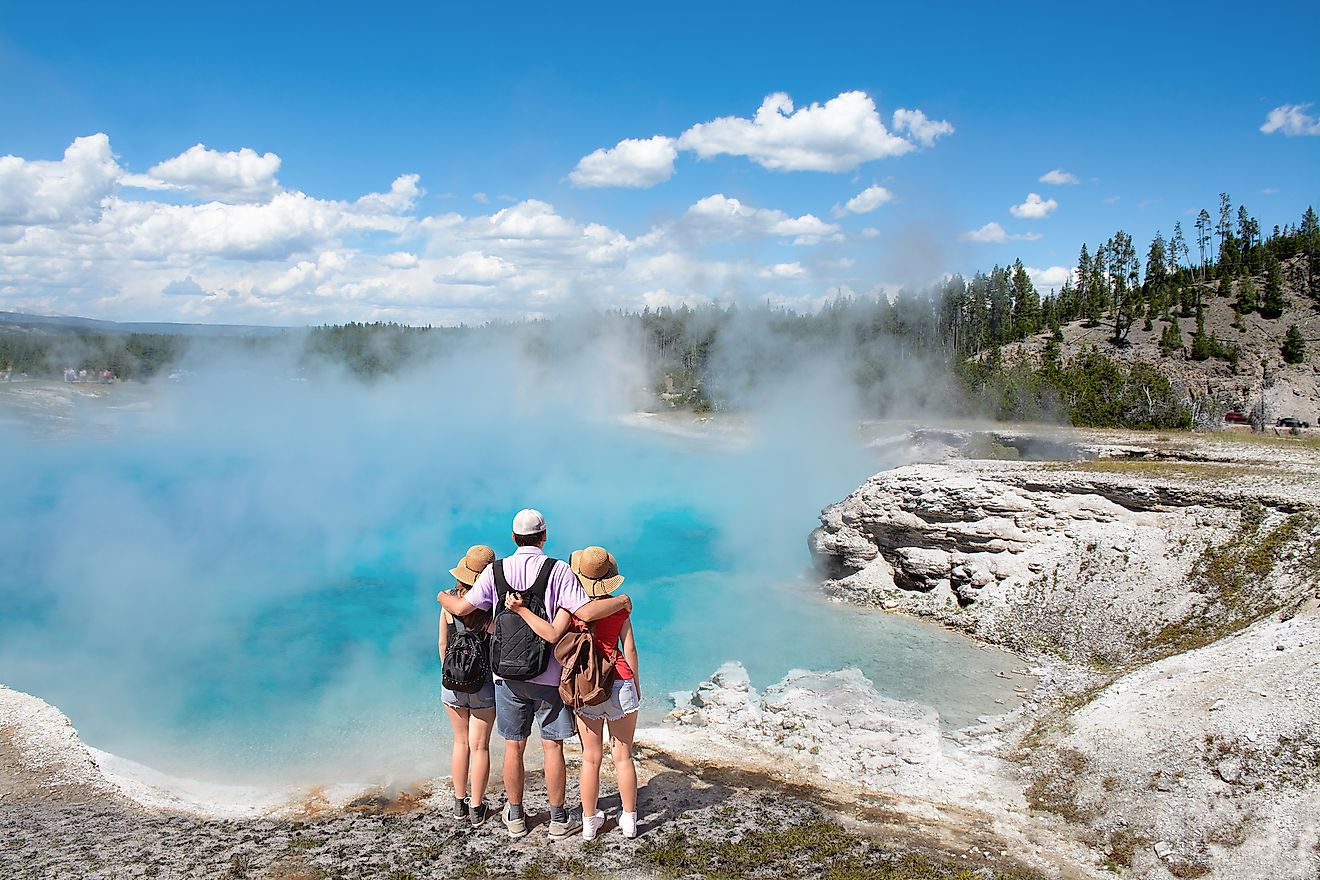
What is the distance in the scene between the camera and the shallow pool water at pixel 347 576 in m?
12.2

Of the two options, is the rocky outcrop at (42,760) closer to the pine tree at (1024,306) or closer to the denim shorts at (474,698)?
the denim shorts at (474,698)

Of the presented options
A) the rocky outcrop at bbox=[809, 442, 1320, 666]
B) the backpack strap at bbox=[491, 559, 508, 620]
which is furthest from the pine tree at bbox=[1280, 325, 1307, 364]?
the backpack strap at bbox=[491, 559, 508, 620]

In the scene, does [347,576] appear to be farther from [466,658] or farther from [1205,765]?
[1205,765]

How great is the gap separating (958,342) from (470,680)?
228 feet

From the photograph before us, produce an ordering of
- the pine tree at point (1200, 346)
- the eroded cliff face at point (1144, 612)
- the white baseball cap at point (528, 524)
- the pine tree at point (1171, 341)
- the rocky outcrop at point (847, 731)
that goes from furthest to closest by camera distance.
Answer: the pine tree at point (1171, 341) → the pine tree at point (1200, 346) → the rocky outcrop at point (847, 731) → the eroded cliff face at point (1144, 612) → the white baseball cap at point (528, 524)

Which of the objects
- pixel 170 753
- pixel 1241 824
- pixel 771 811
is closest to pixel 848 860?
pixel 771 811

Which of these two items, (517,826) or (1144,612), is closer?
(517,826)

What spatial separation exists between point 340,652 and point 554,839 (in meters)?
9.87

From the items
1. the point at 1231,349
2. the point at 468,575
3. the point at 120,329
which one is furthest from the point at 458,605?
the point at 120,329

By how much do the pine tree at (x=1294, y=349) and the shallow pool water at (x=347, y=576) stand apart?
34.6 metres

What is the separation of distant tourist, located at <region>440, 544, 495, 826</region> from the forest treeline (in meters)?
37.2

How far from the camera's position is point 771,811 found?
7445 millimetres

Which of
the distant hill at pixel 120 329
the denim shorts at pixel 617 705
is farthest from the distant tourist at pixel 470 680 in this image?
the distant hill at pixel 120 329

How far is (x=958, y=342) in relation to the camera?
69.4m
